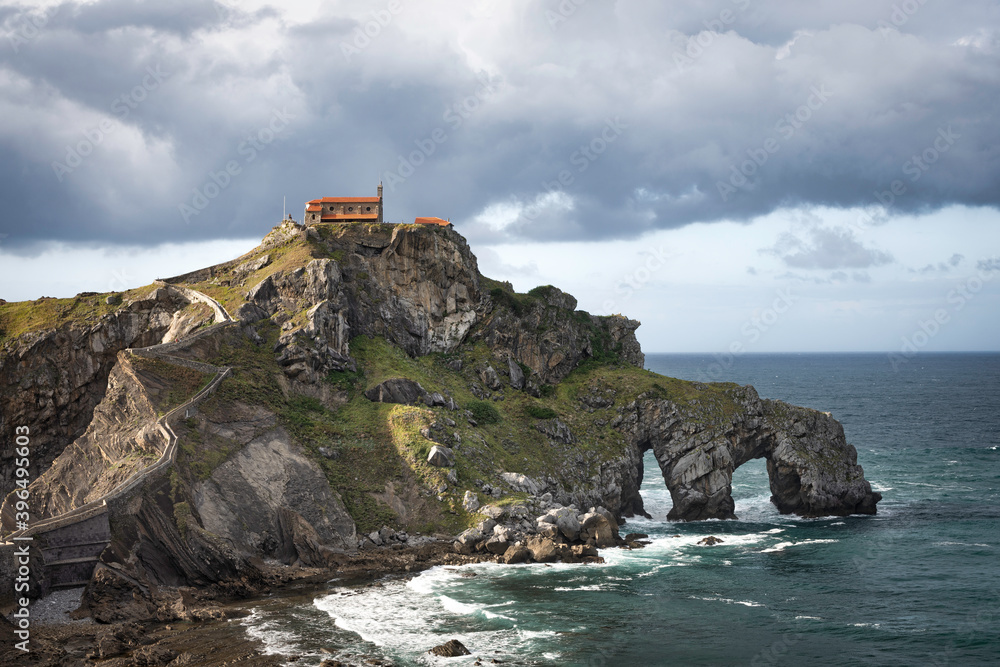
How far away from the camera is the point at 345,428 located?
2901 inches

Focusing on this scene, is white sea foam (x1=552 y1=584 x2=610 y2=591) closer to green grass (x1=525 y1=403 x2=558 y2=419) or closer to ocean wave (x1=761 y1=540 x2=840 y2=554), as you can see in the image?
ocean wave (x1=761 y1=540 x2=840 y2=554)

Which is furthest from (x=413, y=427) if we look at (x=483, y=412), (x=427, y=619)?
(x=427, y=619)

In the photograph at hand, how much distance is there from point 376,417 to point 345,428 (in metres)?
3.39

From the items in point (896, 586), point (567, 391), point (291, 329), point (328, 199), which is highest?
point (328, 199)

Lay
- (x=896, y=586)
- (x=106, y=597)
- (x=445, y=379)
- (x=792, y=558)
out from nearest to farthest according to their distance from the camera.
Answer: (x=106, y=597) < (x=896, y=586) < (x=792, y=558) < (x=445, y=379)

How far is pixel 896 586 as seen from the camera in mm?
A: 57781

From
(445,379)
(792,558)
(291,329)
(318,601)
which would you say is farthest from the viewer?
(445,379)

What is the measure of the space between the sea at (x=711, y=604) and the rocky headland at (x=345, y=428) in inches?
194

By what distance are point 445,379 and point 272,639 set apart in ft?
139

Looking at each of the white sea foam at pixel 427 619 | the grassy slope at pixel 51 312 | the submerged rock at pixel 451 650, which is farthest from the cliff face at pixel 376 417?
the submerged rock at pixel 451 650

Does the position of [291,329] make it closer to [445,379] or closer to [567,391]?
[445,379]

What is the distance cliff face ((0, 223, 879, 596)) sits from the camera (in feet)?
202

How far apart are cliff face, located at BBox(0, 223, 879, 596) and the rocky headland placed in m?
0.21

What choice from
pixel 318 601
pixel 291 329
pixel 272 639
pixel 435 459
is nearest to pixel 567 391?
pixel 435 459
